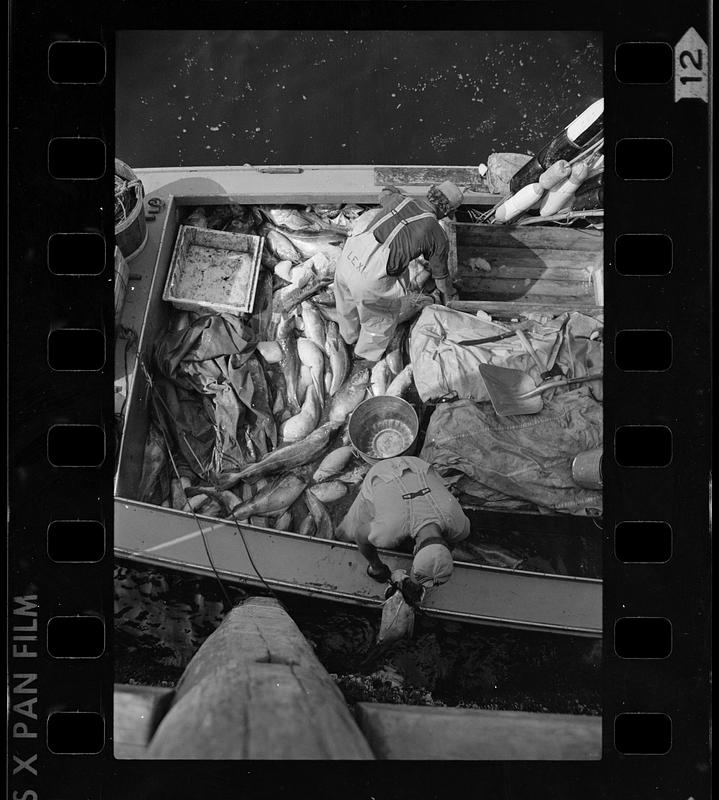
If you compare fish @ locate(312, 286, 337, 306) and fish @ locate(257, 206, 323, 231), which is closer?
fish @ locate(312, 286, 337, 306)

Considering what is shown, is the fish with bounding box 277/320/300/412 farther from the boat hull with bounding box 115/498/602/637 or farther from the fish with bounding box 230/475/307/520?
the boat hull with bounding box 115/498/602/637

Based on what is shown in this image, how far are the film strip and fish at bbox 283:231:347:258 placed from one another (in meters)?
1.31

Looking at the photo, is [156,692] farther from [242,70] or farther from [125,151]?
[242,70]

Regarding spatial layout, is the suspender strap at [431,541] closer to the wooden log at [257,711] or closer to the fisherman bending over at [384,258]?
the wooden log at [257,711]

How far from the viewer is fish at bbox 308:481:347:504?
409cm

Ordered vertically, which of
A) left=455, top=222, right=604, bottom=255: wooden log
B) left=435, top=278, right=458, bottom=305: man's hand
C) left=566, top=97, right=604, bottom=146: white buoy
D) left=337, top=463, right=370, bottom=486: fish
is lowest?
left=337, top=463, right=370, bottom=486: fish

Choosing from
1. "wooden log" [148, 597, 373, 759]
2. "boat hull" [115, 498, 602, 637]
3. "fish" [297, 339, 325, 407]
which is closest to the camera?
"wooden log" [148, 597, 373, 759]

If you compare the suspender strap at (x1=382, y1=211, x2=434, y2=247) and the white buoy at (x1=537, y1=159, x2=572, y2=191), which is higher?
the white buoy at (x1=537, y1=159, x2=572, y2=191)

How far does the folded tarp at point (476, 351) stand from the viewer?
13.3 feet

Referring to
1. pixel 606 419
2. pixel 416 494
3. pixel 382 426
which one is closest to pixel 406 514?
pixel 416 494

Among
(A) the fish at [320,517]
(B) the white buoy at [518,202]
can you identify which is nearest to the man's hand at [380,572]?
(A) the fish at [320,517]

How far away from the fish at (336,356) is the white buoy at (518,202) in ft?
4.20

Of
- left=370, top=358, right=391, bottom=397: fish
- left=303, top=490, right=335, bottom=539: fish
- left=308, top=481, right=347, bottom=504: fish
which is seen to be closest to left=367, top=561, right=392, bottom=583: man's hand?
left=303, top=490, right=335, bottom=539: fish

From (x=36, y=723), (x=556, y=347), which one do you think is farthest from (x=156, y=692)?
(x=556, y=347)
